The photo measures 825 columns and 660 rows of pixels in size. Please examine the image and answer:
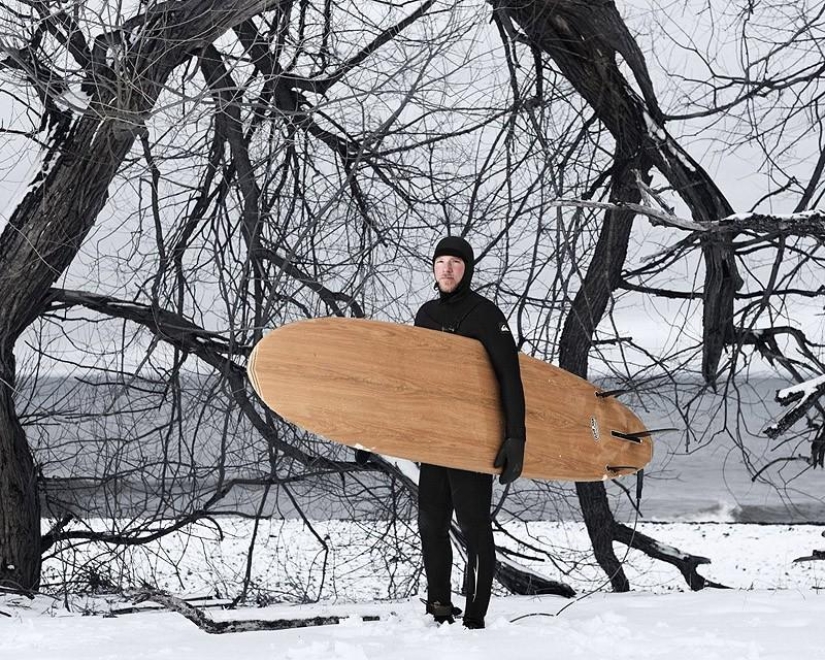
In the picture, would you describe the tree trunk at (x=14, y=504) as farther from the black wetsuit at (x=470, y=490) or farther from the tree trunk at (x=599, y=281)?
the tree trunk at (x=599, y=281)

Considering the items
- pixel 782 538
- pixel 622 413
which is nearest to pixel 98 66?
pixel 622 413

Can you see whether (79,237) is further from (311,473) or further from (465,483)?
(465,483)

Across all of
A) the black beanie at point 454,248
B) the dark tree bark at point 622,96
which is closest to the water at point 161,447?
the dark tree bark at point 622,96

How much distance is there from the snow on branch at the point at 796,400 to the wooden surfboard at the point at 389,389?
4.64 feet

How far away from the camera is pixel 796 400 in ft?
14.8

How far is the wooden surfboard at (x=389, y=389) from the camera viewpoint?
3.23m

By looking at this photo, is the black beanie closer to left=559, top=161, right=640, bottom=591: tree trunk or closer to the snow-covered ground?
the snow-covered ground

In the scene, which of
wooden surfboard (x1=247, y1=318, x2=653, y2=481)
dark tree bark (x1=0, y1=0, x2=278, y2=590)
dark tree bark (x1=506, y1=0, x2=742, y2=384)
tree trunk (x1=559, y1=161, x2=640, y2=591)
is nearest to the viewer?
wooden surfboard (x1=247, y1=318, x2=653, y2=481)

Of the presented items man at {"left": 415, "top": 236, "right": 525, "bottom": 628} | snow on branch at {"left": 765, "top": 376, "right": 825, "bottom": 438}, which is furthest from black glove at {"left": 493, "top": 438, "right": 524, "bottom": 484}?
snow on branch at {"left": 765, "top": 376, "right": 825, "bottom": 438}

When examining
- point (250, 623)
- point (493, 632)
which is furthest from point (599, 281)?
point (250, 623)

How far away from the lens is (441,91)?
14.9 feet

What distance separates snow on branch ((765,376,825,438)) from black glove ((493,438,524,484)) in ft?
5.71

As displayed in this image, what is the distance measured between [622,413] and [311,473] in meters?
2.06

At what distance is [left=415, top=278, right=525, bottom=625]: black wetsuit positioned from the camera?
3297 mm
